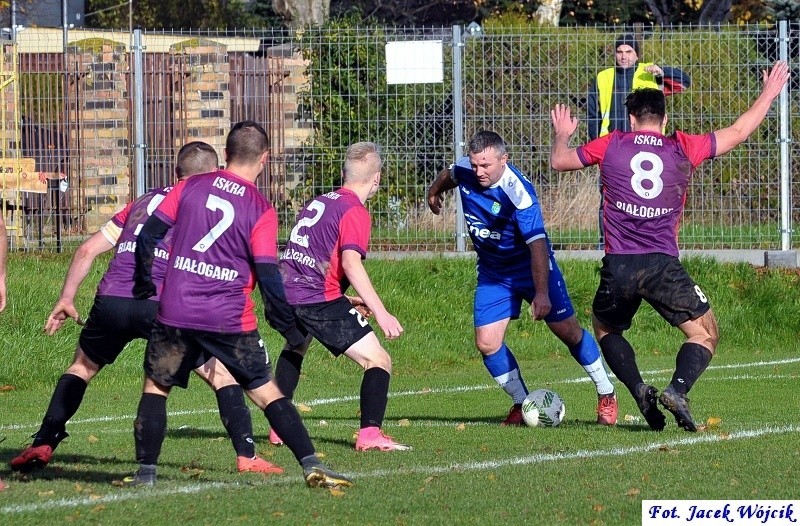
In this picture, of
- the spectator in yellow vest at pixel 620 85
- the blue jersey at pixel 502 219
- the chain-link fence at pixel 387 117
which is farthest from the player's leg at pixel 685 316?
the chain-link fence at pixel 387 117

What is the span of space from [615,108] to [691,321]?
780 cm

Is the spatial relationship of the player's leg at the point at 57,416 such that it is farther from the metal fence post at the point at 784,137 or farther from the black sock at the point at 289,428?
the metal fence post at the point at 784,137

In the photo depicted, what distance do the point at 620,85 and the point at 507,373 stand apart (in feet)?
23.7

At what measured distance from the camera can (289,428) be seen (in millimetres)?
6844

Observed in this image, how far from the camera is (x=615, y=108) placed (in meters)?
16.4

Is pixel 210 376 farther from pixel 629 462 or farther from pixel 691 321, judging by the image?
pixel 691 321

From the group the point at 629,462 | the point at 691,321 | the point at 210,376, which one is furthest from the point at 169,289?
the point at 691,321

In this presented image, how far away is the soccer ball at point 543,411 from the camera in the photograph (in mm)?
9438

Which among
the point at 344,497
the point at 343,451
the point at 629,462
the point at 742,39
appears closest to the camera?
the point at 344,497

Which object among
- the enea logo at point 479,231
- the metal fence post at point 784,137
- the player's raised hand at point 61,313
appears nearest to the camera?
the player's raised hand at point 61,313

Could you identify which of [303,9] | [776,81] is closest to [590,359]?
[776,81]

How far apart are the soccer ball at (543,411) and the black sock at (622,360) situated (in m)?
0.55

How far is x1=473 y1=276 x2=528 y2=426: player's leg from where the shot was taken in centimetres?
972

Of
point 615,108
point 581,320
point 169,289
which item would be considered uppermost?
point 615,108
